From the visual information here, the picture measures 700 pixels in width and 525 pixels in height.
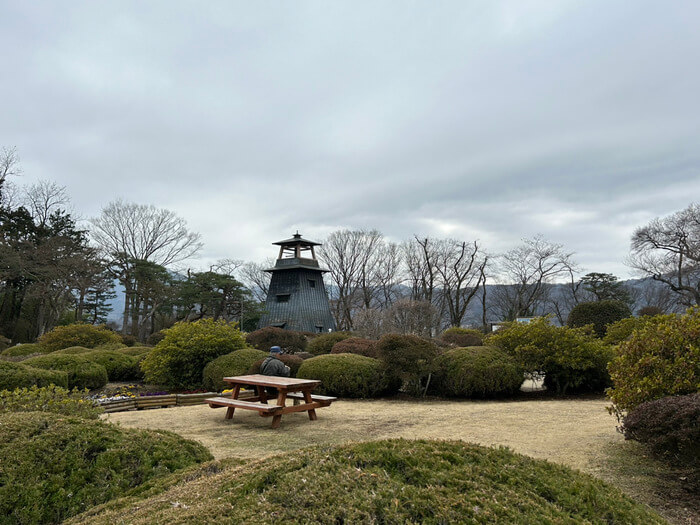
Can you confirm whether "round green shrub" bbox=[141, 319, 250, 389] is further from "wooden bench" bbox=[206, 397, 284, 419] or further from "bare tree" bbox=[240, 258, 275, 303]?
"bare tree" bbox=[240, 258, 275, 303]

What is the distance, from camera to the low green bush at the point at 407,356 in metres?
10.8

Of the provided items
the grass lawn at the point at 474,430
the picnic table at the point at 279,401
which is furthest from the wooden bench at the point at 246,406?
the grass lawn at the point at 474,430

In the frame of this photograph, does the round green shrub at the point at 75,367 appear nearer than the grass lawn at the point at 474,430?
No

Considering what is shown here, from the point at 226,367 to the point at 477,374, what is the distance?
6.26 metres

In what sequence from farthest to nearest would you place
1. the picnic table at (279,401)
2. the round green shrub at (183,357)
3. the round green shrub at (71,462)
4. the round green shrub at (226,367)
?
the round green shrub at (183,357), the round green shrub at (226,367), the picnic table at (279,401), the round green shrub at (71,462)

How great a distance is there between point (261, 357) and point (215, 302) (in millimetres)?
25789

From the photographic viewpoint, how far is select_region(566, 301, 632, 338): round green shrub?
19.5m

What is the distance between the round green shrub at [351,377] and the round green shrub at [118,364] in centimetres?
785

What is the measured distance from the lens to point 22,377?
9.59 metres

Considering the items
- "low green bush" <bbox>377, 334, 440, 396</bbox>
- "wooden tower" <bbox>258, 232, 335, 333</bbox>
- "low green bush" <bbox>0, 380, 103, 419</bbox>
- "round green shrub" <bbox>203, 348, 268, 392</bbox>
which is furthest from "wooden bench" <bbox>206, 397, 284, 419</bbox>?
"wooden tower" <bbox>258, 232, 335, 333</bbox>

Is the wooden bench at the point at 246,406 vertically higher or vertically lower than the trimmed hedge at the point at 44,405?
lower

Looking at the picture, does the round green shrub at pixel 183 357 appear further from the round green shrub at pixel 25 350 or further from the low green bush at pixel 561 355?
the round green shrub at pixel 25 350

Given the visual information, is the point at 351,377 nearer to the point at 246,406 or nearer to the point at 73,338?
the point at 246,406

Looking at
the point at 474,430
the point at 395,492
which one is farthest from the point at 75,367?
the point at 395,492
